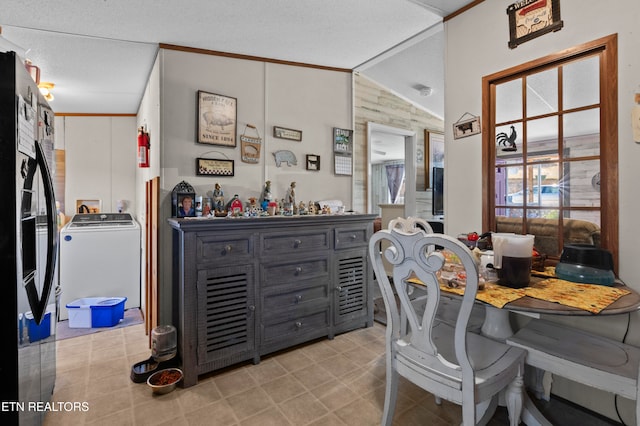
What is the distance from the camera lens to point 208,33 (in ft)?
7.29

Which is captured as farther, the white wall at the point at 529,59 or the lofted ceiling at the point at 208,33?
the lofted ceiling at the point at 208,33

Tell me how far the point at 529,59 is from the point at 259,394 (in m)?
2.67

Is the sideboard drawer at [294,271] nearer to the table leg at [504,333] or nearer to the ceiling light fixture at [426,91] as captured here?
the table leg at [504,333]

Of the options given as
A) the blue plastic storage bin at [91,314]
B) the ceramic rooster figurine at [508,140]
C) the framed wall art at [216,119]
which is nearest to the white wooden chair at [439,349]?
the ceramic rooster figurine at [508,140]

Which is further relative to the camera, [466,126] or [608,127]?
[466,126]

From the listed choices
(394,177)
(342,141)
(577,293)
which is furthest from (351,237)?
(394,177)

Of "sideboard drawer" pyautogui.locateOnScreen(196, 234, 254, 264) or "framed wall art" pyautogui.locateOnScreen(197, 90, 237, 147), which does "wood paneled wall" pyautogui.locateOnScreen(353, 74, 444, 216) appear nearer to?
"framed wall art" pyautogui.locateOnScreen(197, 90, 237, 147)

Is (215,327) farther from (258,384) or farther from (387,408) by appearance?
(387,408)

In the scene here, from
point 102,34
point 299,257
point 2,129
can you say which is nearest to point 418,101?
point 299,257

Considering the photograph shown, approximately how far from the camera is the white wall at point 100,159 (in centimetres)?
→ 378

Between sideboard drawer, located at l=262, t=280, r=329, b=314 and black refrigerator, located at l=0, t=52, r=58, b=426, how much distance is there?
4.07 ft

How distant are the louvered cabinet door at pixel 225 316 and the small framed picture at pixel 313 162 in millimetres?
1209

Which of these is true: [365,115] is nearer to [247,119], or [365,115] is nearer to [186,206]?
[247,119]

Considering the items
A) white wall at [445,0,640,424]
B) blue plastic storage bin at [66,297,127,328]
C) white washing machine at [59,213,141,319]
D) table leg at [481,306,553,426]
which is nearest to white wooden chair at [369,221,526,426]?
table leg at [481,306,553,426]
